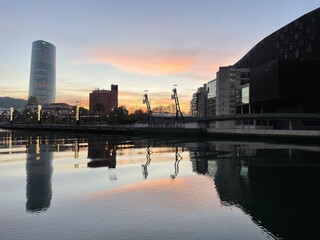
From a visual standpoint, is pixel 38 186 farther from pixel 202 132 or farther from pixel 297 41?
pixel 297 41

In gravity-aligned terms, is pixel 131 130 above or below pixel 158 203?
above

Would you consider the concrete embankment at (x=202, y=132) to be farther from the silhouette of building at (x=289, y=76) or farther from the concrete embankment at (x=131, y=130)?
the silhouette of building at (x=289, y=76)

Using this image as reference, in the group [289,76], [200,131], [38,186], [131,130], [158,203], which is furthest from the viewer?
[131,130]

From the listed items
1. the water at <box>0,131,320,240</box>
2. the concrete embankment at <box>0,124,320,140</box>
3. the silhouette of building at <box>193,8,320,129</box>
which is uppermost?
the silhouette of building at <box>193,8,320,129</box>

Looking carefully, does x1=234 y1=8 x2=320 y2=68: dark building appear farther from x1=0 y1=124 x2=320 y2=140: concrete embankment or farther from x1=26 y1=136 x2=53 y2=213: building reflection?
x1=26 y1=136 x2=53 y2=213: building reflection

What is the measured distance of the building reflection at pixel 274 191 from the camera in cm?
A: 2016

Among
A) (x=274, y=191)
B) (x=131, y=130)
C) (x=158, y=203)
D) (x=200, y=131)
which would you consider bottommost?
(x=158, y=203)

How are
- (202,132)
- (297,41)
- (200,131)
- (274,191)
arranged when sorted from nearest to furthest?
(274,191) < (202,132) < (200,131) < (297,41)

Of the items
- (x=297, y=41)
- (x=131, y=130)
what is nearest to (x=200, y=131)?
(x=131, y=130)

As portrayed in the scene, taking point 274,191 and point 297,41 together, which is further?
point 297,41

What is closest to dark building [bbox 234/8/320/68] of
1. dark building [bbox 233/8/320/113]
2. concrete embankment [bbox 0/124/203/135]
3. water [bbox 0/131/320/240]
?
dark building [bbox 233/8/320/113]

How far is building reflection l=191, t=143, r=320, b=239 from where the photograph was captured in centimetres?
2016

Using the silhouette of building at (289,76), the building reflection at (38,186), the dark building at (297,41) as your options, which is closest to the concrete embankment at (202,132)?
the silhouette of building at (289,76)

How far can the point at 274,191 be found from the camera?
28.7 metres
